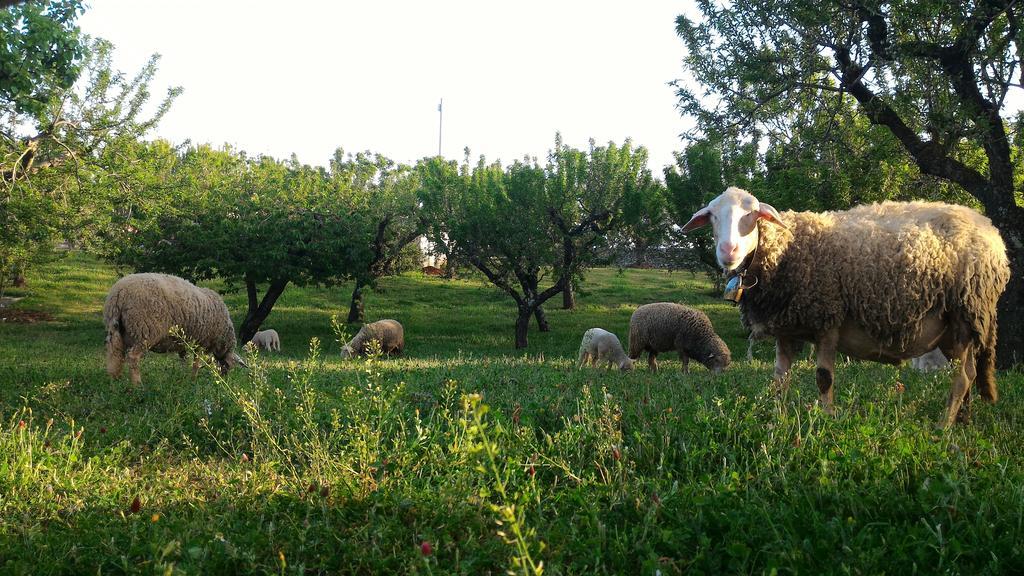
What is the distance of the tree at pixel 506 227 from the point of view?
27188 mm

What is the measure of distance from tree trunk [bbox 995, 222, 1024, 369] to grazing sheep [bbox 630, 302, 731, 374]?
4673mm

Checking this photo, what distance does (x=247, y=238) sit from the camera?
2502cm

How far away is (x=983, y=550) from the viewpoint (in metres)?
3.18

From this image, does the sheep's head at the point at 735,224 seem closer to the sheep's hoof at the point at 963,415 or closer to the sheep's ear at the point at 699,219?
the sheep's ear at the point at 699,219

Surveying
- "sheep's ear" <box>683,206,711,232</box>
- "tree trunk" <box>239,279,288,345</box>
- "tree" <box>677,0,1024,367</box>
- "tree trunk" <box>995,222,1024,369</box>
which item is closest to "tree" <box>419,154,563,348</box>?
"tree trunk" <box>239,279,288,345</box>

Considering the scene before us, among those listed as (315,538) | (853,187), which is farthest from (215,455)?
(853,187)

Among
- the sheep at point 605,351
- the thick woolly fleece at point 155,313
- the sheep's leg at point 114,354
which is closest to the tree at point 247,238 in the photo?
the thick woolly fleece at point 155,313

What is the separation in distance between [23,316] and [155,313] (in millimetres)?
24663

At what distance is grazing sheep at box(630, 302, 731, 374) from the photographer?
48.2 feet

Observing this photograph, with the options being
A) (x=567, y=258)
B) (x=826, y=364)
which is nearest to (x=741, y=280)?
(x=826, y=364)

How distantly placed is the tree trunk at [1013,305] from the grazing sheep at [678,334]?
4.67 metres

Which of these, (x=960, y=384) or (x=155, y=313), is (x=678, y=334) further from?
(x=155, y=313)

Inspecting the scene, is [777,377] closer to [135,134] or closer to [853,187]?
[853,187]

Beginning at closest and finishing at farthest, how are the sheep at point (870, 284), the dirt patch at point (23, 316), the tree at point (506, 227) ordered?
the sheep at point (870, 284) < the tree at point (506, 227) < the dirt patch at point (23, 316)
